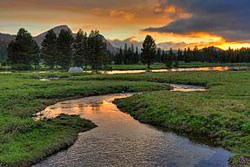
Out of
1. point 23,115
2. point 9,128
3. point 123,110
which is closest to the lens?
point 9,128

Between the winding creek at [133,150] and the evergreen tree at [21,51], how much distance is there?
380ft

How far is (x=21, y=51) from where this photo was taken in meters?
140

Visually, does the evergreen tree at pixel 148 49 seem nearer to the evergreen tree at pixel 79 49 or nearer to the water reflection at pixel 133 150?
the evergreen tree at pixel 79 49

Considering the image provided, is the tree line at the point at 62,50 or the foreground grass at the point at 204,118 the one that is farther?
the tree line at the point at 62,50

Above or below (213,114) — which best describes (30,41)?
above

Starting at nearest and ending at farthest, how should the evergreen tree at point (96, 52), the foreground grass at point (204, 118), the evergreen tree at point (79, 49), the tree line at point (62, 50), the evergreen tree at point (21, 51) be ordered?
1. the foreground grass at point (204, 118)
2. the evergreen tree at point (96, 52)
3. the tree line at point (62, 50)
4. the evergreen tree at point (21, 51)
5. the evergreen tree at point (79, 49)

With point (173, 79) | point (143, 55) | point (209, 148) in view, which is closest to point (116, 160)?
point (209, 148)

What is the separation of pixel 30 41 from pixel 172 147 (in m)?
130

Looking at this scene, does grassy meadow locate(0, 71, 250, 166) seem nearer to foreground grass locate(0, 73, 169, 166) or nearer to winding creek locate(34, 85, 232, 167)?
foreground grass locate(0, 73, 169, 166)

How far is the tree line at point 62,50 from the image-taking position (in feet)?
424

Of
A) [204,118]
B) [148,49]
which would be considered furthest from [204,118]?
[148,49]

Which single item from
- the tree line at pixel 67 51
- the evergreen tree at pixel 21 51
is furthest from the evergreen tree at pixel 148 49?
the evergreen tree at pixel 21 51

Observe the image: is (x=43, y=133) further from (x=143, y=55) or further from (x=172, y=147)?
(x=143, y=55)

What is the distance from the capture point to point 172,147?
23656 mm
